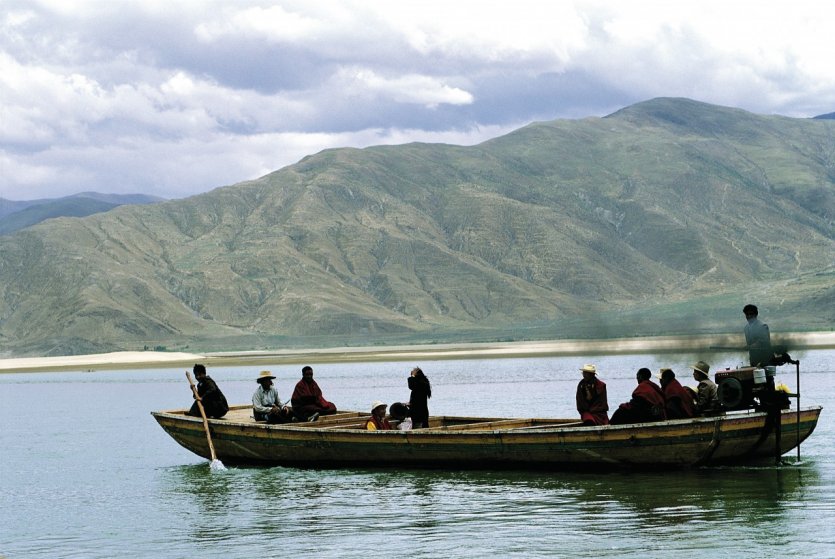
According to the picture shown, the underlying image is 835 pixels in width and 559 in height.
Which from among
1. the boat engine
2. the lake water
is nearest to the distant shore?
the lake water

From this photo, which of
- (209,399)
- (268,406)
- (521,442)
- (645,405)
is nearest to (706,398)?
(645,405)

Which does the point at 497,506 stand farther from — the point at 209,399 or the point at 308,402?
the point at 209,399

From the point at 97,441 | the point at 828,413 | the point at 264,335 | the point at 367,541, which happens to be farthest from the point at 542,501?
the point at 264,335

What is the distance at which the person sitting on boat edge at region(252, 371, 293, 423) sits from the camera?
30.6m

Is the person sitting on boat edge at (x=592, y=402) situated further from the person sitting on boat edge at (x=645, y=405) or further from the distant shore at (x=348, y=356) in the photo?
the distant shore at (x=348, y=356)

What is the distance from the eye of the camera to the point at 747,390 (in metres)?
25.2

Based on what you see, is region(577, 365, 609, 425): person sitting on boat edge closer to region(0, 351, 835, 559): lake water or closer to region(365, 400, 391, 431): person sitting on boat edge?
region(0, 351, 835, 559): lake water

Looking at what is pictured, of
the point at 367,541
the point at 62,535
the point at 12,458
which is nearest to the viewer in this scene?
the point at 367,541

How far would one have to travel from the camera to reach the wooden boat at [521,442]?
81.9 feet

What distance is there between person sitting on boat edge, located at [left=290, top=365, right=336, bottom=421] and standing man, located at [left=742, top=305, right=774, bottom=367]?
10.6 m

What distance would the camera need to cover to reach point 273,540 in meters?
20.5

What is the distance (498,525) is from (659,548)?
3.36 metres

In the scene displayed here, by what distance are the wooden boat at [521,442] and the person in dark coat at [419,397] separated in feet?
2.61

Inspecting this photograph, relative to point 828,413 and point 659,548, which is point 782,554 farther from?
point 828,413
